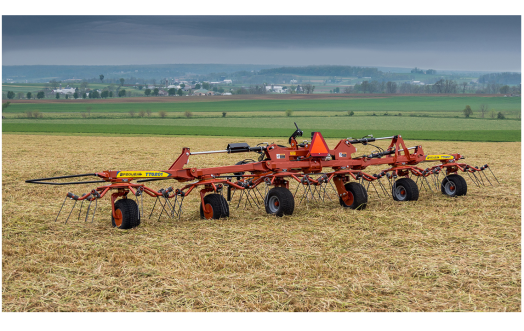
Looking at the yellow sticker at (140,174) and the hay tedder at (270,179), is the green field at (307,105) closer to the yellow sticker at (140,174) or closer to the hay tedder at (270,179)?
the hay tedder at (270,179)

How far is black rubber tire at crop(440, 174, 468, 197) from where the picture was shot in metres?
11.5

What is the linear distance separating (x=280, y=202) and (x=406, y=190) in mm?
2990

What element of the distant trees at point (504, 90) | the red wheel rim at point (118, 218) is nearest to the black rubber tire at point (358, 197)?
the red wheel rim at point (118, 218)

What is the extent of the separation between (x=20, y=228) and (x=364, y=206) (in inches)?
233

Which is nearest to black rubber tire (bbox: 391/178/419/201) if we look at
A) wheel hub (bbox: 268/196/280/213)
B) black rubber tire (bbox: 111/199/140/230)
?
wheel hub (bbox: 268/196/280/213)

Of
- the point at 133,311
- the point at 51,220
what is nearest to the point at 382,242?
the point at 133,311

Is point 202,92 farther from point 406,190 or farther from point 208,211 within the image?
point 208,211

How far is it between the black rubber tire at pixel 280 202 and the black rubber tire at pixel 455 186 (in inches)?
160

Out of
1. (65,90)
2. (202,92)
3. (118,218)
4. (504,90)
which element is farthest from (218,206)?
(65,90)

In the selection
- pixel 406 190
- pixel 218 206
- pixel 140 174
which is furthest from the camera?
pixel 406 190

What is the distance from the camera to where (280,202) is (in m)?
9.48

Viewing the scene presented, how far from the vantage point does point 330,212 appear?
32.0 ft

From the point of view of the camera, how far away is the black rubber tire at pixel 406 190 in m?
10.9

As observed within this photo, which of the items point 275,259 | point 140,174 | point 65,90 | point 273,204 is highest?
point 65,90
